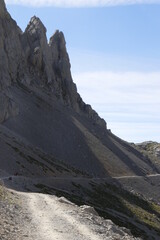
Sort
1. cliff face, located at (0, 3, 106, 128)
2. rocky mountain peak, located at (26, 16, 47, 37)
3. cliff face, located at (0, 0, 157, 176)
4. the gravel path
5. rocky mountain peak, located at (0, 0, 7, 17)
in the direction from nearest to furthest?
1. the gravel path
2. cliff face, located at (0, 0, 157, 176)
3. rocky mountain peak, located at (0, 0, 7, 17)
4. cliff face, located at (0, 3, 106, 128)
5. rocky mountain peak, located at (26, 16, 47, 37)

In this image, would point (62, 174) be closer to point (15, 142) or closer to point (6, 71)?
point (15, 142)

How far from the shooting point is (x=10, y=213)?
26.3 meters

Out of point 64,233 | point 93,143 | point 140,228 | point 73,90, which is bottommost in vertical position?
point 140,228

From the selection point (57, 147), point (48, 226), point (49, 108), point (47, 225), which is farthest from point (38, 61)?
point (48, 226)

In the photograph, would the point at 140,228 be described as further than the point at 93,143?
No

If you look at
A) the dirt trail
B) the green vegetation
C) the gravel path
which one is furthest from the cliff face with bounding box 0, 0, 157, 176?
the gravel path

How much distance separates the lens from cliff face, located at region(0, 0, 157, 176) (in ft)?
388

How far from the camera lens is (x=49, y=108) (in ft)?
473

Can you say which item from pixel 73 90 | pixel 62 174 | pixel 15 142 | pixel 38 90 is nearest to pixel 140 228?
pixel 62 174

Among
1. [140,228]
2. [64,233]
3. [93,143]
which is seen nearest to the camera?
[64,233]

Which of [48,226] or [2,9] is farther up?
[2,9]

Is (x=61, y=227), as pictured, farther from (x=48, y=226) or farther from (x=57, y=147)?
(x=57, y=147)

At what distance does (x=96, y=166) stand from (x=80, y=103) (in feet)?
214

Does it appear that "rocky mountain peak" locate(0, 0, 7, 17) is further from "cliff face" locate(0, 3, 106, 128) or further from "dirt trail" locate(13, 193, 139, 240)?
"dirt trail" locate(13, 193, 139, 240)
